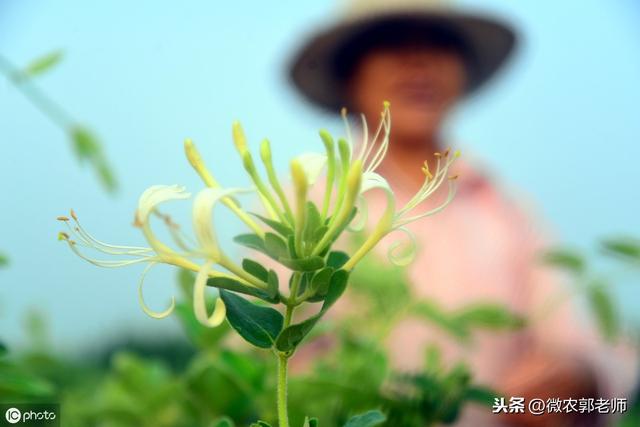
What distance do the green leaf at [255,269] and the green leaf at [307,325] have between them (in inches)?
0.8

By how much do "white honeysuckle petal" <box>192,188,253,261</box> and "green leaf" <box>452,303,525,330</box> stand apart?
37cm

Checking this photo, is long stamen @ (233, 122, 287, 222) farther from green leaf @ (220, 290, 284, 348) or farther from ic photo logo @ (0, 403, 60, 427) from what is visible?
ic photo logo @ (0, 403, 60, 427)

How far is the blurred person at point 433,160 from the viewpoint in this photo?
3.56 ft

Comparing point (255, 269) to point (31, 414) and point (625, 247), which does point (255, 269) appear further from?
point (625, 247)

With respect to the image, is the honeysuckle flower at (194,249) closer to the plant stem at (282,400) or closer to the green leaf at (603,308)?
the plant stem at (282,400)

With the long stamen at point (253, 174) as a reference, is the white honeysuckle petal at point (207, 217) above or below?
below

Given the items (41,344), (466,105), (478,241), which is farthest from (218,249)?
(466,105)

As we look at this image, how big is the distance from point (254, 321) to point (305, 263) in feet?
0.10

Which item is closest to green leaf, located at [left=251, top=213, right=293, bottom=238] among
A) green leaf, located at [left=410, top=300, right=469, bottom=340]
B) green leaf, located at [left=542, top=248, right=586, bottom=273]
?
green leaf, located at [left=410, top=300, right=469, bottom=340]

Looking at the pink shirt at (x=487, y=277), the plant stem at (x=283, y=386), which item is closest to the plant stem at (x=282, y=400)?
the plant stem at (x=283, y=386)

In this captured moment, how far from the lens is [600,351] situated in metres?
0.97

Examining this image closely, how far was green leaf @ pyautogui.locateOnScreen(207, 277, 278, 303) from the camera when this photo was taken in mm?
246

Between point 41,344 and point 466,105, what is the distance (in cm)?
94

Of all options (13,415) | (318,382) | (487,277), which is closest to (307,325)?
(318,382)
